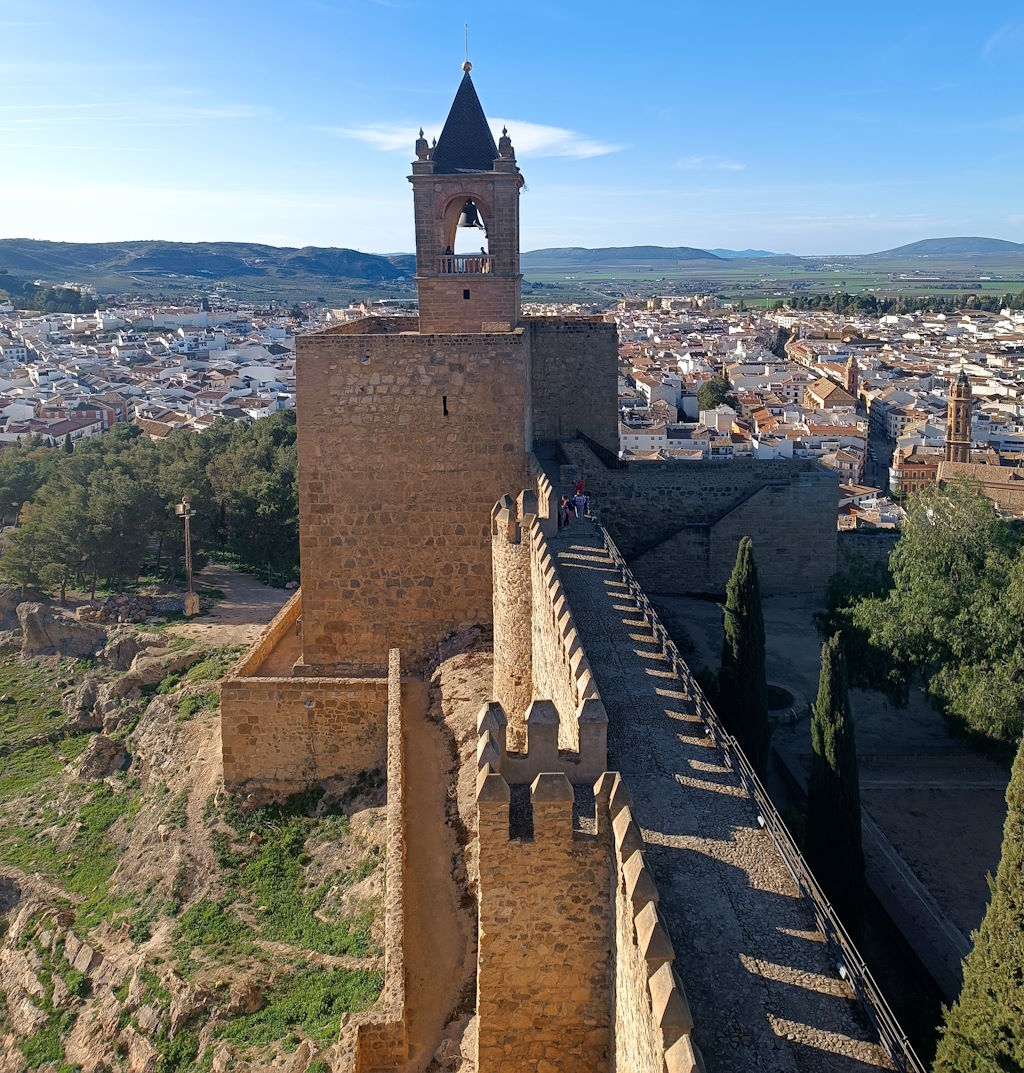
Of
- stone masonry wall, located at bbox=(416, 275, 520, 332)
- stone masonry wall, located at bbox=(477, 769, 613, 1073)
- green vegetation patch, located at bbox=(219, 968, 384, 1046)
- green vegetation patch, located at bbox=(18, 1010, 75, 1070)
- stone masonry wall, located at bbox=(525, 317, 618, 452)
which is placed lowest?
green vegetation patch, located at bbox=(18, 1010, 75, 1070)

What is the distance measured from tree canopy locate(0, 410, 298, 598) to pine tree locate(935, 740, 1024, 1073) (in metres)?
23.4

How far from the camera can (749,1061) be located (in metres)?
4.96

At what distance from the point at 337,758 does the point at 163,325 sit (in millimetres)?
123604

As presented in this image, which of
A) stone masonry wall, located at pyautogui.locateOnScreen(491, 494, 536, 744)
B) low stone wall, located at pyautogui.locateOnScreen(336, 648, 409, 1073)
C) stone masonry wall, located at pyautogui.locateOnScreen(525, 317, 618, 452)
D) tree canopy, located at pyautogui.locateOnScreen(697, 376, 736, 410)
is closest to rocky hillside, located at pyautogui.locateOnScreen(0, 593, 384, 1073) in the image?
low stone wall, located at pyautogui.locateOnScreen(336, 648, 409, 1073)

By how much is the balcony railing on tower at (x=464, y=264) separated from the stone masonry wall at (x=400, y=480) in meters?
3.03

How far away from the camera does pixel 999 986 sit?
533cm

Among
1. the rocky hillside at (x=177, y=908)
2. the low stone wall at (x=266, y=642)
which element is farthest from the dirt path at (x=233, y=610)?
the low stone wall at (x=266, y=642)

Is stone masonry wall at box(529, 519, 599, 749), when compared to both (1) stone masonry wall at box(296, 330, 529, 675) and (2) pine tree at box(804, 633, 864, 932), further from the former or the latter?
(2) pine tree at box(804, 633, 864, 932)

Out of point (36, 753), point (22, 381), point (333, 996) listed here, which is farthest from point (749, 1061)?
point (22, 381)

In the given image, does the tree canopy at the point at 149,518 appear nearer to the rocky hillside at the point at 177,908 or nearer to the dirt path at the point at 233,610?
the dirt path at the point at 233,610

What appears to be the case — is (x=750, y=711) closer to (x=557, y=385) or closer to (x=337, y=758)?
(x=337, y=758)

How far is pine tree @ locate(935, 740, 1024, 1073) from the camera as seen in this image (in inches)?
206

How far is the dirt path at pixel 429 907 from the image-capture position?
309 inches

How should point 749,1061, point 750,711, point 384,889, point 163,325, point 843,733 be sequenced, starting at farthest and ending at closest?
point 163,325, point 750,711, point 843,733, point 384,889, point 749,1061
